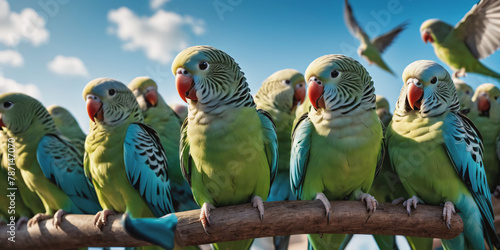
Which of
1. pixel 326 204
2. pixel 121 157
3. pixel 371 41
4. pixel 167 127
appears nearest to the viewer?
pixel 326 204

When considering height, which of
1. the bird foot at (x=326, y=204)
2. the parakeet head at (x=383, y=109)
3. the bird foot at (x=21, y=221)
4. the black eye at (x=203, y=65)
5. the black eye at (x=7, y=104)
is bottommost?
the bird foot at (x=326, y=204)

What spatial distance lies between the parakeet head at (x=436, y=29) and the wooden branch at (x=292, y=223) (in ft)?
12.7

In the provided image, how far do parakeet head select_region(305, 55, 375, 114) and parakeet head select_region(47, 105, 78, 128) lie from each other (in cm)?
379

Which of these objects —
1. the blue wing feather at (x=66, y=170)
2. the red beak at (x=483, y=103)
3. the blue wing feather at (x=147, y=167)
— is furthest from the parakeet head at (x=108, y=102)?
the red beak at (x=483, y=103)

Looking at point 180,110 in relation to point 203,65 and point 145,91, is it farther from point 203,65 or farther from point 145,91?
point 203,65

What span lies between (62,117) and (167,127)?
6.26 feet

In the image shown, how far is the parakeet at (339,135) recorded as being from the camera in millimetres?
3344

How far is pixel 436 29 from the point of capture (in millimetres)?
6562

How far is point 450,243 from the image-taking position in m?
3.73

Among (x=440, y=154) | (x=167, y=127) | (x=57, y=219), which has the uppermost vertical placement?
(x=167, y=127)

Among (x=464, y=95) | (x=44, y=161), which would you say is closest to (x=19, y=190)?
(x=44, y=161)

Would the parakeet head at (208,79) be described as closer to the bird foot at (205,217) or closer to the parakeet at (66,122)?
the bird foot at (205,217)

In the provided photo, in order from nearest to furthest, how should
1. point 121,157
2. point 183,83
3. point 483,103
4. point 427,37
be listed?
1. point 183,83
2. point 121,157
3. point 483,103
4. point 427,37

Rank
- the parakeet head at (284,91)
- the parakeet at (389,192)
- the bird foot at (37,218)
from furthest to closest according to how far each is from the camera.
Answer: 1. the parakeet head at (284,91)
2. the bird foot at (37,218)
3. the parakeet at (389,192)
